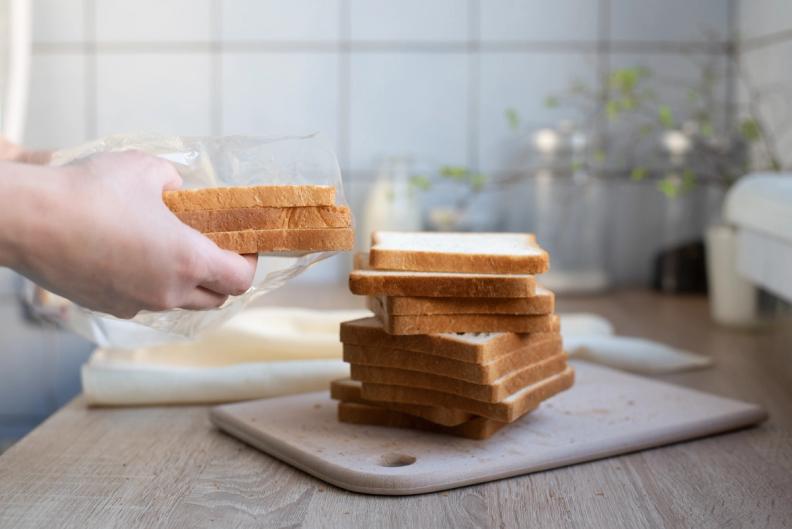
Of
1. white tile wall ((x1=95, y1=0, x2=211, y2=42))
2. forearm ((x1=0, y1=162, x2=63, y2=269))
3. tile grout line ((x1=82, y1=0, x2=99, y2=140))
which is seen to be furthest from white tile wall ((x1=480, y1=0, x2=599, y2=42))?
forearm ((x1=0, y1=162, x2=63, y2=269))

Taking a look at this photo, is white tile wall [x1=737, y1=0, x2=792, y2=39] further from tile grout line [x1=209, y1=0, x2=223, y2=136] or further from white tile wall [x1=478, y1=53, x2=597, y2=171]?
tile grout line [x1=209, y1=0, x2=223, y2=136]

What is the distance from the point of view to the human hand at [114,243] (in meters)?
0.52

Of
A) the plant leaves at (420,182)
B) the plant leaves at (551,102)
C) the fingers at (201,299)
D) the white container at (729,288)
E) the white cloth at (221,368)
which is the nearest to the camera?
the fingers at (201,299)

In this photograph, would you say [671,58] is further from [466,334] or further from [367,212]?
[466,334]

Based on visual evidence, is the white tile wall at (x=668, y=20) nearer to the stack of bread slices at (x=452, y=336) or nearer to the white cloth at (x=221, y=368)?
the white cloth at (x=221, y=368)

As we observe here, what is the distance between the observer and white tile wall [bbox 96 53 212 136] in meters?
2.00

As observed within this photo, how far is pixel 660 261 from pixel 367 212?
58cm

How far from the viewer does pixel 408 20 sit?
6.45ft

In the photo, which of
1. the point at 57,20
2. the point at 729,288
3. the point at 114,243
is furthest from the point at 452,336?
the point at 57,20

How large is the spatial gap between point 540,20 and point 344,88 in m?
0.42

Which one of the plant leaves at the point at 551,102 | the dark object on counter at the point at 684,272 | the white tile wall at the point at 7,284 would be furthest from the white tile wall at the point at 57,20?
the dark object on counter at the point at 684,272

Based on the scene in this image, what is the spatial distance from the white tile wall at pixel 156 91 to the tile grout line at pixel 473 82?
537mm

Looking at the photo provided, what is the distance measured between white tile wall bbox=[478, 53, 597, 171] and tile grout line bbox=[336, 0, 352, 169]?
0.89 feet

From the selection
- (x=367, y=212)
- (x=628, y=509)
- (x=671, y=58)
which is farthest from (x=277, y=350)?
(x=671, y=58)
